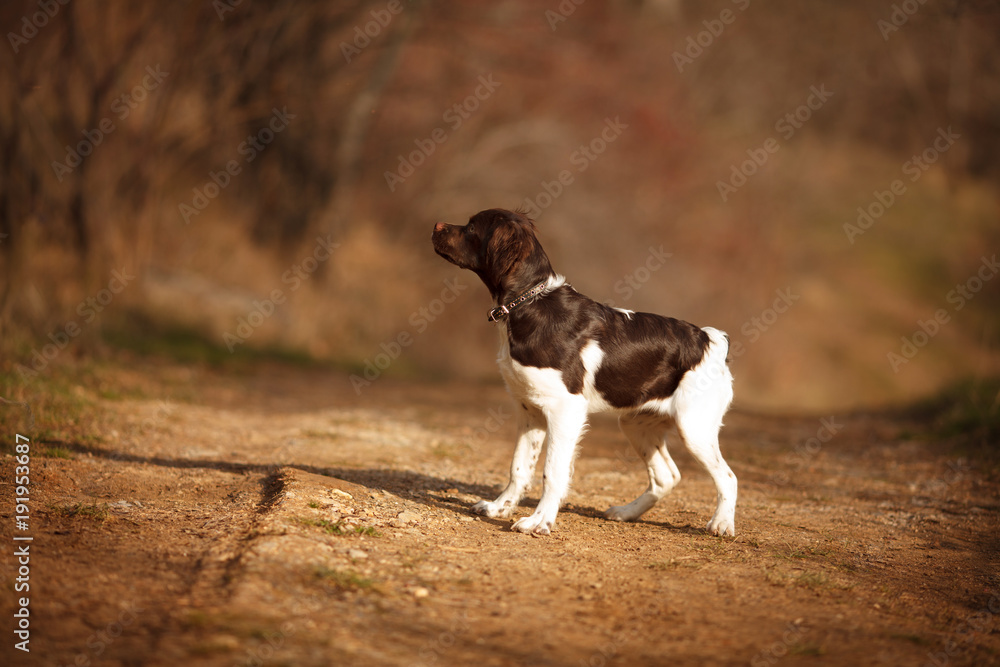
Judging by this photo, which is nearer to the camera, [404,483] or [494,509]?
[494,509]

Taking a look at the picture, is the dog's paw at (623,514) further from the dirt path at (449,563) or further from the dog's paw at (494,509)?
the dog's paw at (494,509)

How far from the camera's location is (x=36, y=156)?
11.5m

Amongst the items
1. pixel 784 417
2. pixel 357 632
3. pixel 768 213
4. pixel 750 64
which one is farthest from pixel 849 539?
pixel 750 64

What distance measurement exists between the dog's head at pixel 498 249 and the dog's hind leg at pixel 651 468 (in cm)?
115

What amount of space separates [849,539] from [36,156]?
11032mm

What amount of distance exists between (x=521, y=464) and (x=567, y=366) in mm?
788

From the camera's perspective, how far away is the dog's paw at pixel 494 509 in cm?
537

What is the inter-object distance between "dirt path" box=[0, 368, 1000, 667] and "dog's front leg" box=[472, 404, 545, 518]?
206 millimetres

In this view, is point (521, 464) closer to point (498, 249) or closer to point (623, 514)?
point (623, 514)

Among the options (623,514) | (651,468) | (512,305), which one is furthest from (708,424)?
(512,305)

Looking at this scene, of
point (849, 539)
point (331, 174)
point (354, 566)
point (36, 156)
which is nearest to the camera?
point (354, 566)

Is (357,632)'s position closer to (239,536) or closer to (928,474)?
(239,536)

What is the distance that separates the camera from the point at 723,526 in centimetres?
516

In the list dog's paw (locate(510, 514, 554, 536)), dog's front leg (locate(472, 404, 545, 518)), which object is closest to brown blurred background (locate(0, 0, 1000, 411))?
dog's front leg (locate(472, 404, 545, 518))
